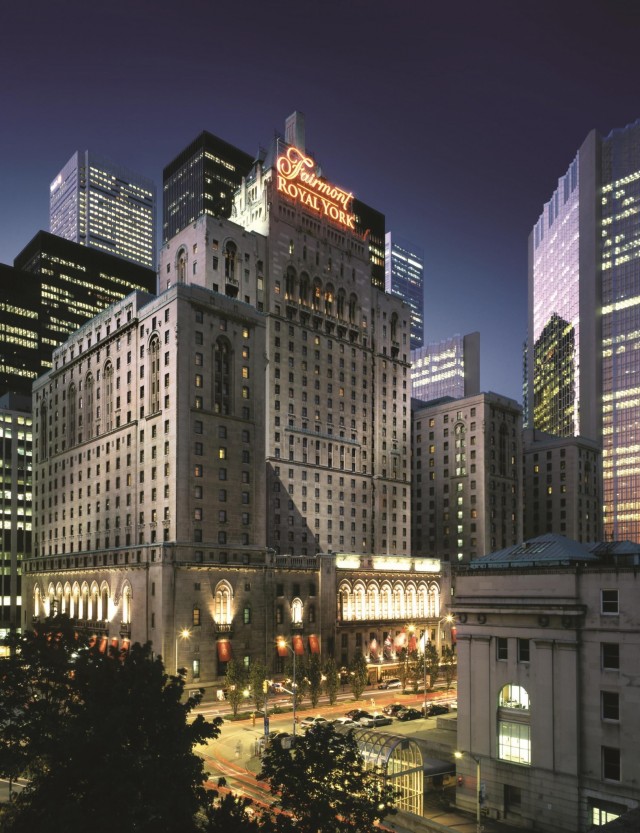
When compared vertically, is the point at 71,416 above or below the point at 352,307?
below

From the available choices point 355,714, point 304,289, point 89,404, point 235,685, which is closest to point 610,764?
point 355,714

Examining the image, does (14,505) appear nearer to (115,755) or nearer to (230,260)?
(230,260)

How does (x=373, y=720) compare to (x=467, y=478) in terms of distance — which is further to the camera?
(x=467, y=478)

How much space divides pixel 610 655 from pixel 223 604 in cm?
7265

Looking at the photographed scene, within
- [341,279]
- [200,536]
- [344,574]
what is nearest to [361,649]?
[344,574]

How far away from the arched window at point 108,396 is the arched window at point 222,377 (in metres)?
26.1

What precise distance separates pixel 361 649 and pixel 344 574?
536 inches

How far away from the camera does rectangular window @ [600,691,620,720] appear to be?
55.5m

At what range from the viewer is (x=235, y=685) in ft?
324

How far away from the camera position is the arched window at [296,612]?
131 metres

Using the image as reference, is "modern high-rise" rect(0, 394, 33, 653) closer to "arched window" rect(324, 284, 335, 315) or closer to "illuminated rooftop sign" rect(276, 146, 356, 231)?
"arched window" rect(324, 284, 335, 315)

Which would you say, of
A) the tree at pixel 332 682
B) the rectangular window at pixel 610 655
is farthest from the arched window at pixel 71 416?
the rectangular window at pixel 610 655

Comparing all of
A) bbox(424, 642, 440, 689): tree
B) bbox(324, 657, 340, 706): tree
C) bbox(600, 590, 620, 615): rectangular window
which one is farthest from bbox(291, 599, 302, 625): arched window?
bbox(600, 590, 620, 615): rectangular window

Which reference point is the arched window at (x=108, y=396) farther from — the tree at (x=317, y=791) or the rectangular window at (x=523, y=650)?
the tree at (x=317, y=791)
